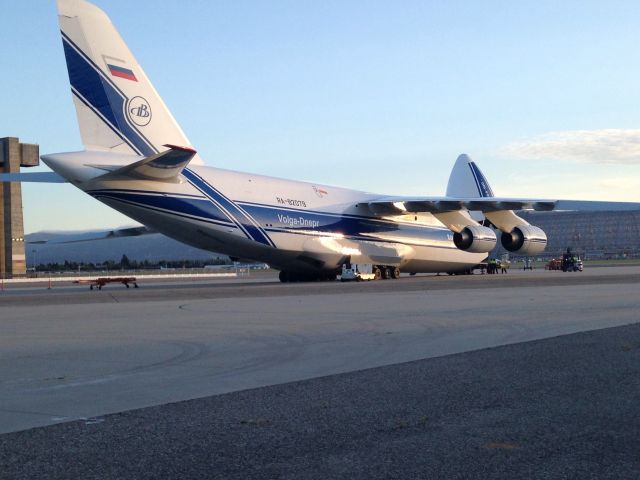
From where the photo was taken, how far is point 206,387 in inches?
306

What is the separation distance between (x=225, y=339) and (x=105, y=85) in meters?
16.9

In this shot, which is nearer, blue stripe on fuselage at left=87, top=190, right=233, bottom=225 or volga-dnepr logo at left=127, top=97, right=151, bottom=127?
blue stripe on fuselage at left=87, top=190, right=233, bottom=225

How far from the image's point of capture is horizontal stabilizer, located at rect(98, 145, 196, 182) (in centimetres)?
2430

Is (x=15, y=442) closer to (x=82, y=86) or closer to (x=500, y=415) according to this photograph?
(x=500, y=415)

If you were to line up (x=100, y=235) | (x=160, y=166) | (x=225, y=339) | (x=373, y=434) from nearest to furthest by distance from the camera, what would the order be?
1. (x=373, y=434)
2. (x=225, y=339)
3. (x=160, y=166)
4. (x=100, y=235)

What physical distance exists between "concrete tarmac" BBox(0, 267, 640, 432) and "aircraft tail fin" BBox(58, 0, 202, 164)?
25.0 feet

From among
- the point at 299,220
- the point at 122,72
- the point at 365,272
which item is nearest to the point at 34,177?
the point at 122,72

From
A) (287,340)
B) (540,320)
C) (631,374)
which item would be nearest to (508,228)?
(540,320)

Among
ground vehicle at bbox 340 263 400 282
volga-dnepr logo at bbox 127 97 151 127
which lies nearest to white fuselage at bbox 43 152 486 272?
ground vehicle at bbox 340 263 400 282

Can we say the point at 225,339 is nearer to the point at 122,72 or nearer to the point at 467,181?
the point at 122,72

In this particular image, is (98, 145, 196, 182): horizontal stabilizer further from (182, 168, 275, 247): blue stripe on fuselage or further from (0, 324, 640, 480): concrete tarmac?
(0, 324, 640, 480): concrete tarmac

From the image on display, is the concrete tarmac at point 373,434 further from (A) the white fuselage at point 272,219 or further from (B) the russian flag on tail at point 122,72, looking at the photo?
(B) the russian flag on tail at point 122,72

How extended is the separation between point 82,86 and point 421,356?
788 inches

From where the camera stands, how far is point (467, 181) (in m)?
46.8
